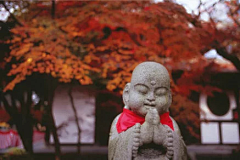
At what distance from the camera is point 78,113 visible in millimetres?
11602

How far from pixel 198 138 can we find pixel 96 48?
748 centimetres

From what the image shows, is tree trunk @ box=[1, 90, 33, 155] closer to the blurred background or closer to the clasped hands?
the blurred background

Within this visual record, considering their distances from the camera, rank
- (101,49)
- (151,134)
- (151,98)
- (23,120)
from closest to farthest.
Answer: (151,134) < (151,98) < (101,49) < (23,120)

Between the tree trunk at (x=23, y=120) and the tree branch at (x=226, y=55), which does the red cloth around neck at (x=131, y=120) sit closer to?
the tree branch at (x=226, y=55)

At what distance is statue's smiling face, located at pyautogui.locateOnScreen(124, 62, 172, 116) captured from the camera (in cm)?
298

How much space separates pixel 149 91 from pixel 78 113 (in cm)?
911

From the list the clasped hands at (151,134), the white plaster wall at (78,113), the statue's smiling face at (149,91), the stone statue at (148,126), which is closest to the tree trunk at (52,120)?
the white plaster wall at (78,113)

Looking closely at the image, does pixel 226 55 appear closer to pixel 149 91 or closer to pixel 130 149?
pixel 149 91

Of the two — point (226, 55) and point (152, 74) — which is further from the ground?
point (226, 55)

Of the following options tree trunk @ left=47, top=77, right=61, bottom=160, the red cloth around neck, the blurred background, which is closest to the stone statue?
the red cloth around neck

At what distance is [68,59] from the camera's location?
627 cm

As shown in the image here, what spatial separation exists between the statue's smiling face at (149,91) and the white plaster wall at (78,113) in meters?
8.47

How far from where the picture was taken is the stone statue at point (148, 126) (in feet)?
9.27

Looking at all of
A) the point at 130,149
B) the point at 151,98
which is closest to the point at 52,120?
the point at 130,149
